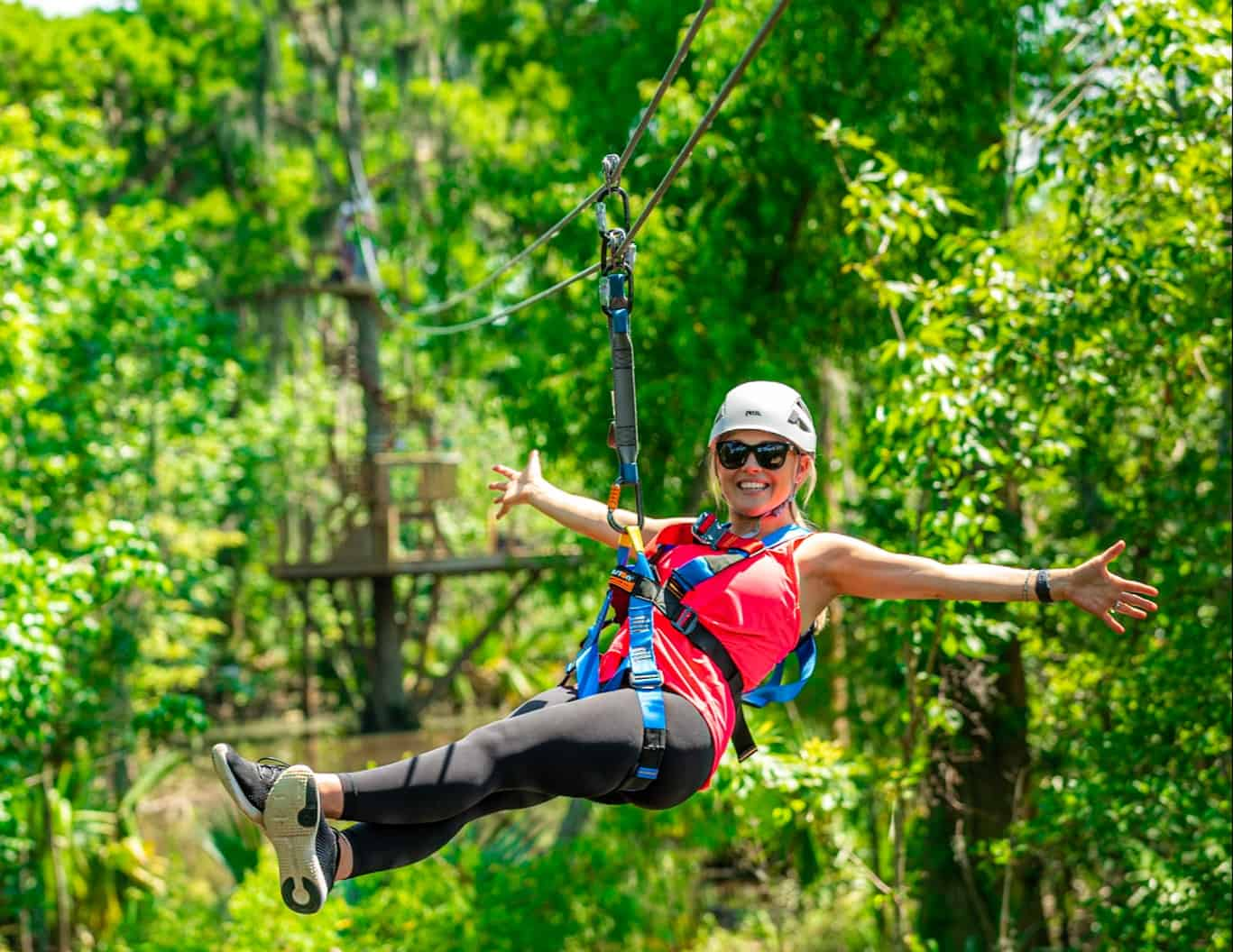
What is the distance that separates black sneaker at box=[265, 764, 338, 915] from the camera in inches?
115

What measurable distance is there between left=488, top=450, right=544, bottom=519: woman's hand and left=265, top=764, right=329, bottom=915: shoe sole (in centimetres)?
111

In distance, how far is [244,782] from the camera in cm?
301

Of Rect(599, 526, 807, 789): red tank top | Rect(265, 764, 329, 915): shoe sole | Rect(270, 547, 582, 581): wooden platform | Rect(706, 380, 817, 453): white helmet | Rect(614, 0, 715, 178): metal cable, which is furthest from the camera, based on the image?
Rect(270, 547, 582, 581): wooden platform

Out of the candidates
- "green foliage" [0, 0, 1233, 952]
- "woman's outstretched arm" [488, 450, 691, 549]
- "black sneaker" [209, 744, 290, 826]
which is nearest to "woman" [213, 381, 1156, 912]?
"black sneaker" [209, 744, 290, 826]

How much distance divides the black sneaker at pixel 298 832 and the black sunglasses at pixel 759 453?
3.92 ft

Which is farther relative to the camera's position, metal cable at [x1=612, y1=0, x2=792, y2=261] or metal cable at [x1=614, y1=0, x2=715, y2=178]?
metal cable at [x1=614, y1=0, x2=715, y2=178]

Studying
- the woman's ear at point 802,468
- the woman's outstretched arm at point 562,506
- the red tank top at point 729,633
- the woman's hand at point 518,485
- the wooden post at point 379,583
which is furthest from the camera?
the wooden post at point 379,583

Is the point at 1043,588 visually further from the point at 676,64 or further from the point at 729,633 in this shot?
the point at 676,64

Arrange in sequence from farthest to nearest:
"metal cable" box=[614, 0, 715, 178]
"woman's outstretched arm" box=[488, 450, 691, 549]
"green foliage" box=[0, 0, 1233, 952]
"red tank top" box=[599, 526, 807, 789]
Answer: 1. "green foliage" box=[0, 0, 1233, 952]
2. "woman's outstretched arm" box=[488, 450, 691, 549]
3. "red tank top" box=[599, 526, 807, 789]
4. "metal cable" box=[614, 0, 715, 178]

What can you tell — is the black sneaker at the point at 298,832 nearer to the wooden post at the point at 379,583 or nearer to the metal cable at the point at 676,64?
the metal cable at the point at 676,64

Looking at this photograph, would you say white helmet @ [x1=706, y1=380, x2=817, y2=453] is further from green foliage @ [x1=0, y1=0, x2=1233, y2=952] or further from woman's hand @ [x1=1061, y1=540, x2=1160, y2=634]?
green foliage @ [x1=0, y1=0, x2=1233, y2=952]

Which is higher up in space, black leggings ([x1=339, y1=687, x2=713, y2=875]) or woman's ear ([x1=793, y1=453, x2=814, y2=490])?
woman's ear ([x1=793, y1=453, x2=814, y2=490])

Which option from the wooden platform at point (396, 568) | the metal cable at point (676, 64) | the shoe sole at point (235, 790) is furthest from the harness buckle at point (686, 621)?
the wooden platform at point (396, 568)

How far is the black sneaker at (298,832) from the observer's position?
115 inches
